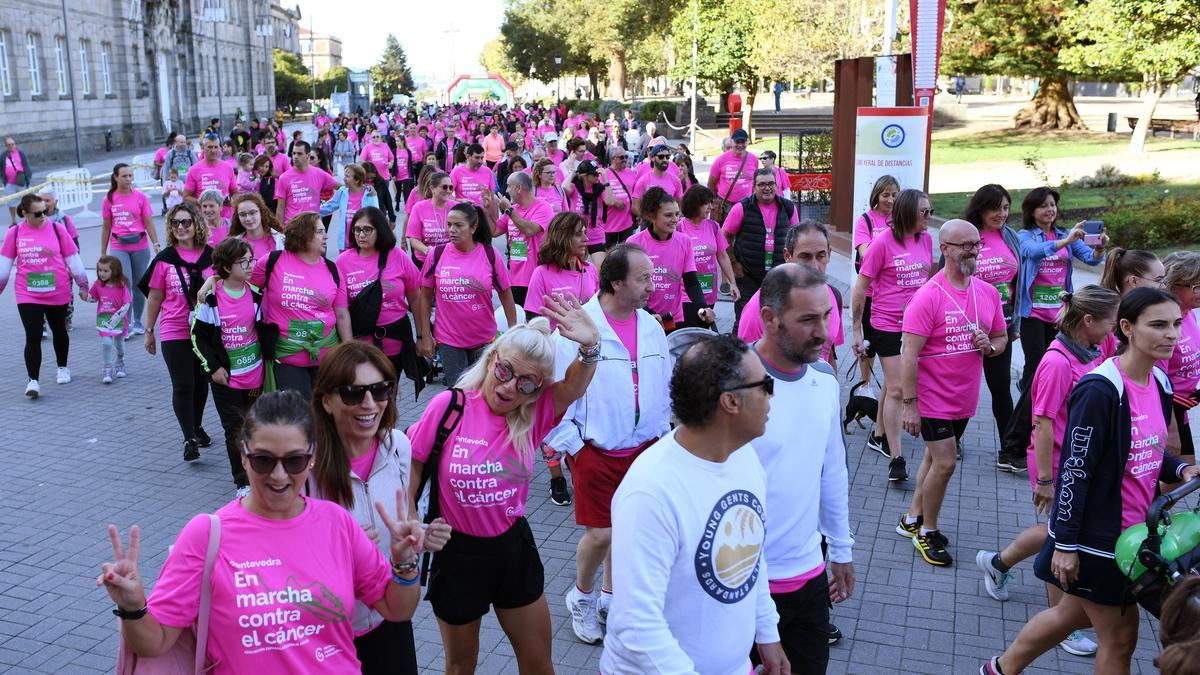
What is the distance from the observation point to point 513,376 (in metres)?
4.04

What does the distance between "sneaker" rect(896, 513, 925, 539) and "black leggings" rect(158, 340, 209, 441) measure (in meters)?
5.09

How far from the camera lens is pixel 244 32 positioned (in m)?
78.5

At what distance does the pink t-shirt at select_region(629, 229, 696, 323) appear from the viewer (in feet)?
26.4

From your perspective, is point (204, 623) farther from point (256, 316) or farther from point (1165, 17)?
point (1165, 17)

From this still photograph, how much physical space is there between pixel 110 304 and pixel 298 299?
442 cm

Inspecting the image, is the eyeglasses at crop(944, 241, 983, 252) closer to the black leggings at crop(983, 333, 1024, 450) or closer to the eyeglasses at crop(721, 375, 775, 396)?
the black leggings at crop(983, 333, 1024, 450)

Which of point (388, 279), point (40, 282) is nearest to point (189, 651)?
point (388, 279)

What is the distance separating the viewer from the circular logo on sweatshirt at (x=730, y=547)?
3002 millimetres

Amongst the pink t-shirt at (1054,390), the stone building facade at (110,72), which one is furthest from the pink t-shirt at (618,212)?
the stone building facade at (110,72)

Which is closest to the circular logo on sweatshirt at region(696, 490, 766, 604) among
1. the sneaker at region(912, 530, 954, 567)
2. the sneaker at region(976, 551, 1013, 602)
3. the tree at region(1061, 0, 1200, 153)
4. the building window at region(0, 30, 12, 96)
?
the sneaker at region(976, 551, 1013, 602)

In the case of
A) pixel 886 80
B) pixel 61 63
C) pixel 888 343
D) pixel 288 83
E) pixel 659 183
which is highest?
pixel 288 83

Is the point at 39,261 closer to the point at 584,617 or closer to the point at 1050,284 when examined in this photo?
the point at 584,617

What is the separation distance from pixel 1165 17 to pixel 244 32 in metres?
69.3

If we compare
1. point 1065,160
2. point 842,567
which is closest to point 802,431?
point 842,567
